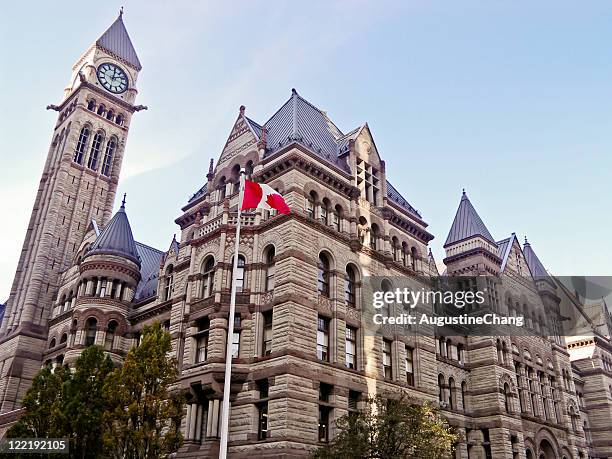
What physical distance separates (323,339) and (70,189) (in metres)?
42.6

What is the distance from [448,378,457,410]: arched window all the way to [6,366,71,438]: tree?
1103 inches

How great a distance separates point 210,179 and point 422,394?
2008 centimetres

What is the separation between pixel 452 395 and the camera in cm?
4569

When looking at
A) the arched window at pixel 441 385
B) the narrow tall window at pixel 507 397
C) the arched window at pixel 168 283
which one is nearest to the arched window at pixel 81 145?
the arched window at pixel 168 283

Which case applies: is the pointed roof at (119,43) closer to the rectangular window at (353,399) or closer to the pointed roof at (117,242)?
the pointed roof at (117,242)

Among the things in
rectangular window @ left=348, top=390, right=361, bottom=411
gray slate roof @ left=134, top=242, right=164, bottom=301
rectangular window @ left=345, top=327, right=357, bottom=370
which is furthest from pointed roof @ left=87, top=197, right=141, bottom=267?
rectangular window @ left=348, top=390, right=361, bottom=411

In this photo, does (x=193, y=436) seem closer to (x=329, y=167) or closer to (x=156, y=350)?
(x=156, y=350)

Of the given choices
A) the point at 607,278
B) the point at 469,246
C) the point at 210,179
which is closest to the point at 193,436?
the point at 210,179

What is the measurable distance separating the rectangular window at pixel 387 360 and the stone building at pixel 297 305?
0.12 meters

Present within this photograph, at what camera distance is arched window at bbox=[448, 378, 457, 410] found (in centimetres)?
4528

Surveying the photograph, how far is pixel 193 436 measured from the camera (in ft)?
103

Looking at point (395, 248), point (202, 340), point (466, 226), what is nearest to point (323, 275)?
point (202, 340)

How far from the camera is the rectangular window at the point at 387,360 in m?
36.7

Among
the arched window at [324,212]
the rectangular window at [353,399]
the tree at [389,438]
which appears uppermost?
the arched window at [324,212]
